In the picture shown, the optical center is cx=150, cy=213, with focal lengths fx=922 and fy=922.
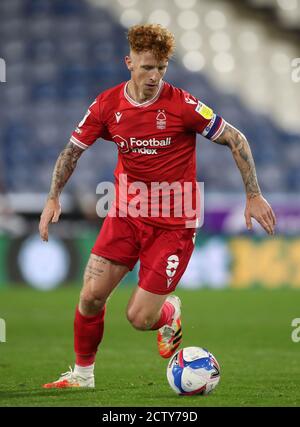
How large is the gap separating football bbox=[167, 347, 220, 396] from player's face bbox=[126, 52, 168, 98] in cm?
171

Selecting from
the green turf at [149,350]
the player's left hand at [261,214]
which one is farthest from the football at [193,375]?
the player's left hand at [261,214]

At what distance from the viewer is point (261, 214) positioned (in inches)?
223

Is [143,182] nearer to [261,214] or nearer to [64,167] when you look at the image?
[64,167]

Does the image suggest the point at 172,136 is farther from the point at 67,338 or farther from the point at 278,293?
the point at 278,293

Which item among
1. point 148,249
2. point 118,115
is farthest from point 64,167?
point 148,249

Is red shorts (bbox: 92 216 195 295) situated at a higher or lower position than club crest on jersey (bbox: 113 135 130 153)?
lower

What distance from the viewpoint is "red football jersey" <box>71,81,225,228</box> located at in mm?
5902

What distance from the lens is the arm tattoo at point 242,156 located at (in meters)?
5.81

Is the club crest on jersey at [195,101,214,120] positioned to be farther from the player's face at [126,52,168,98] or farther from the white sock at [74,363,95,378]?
the white sock at [74,363,95,378]

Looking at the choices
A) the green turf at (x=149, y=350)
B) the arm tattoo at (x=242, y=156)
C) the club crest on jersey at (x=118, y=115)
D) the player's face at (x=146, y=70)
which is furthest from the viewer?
the club crest on jersey at (x=118, y=115)

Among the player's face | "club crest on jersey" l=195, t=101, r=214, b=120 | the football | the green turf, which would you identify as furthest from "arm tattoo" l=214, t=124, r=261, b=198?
the green turf

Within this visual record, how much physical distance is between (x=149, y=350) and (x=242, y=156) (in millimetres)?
3261

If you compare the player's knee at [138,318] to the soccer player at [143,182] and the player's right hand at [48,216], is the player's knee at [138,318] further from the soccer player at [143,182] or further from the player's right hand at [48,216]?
the player's right hand at [48,216]

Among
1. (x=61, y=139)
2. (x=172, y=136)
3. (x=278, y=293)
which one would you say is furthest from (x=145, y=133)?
(x=61, y=139)
